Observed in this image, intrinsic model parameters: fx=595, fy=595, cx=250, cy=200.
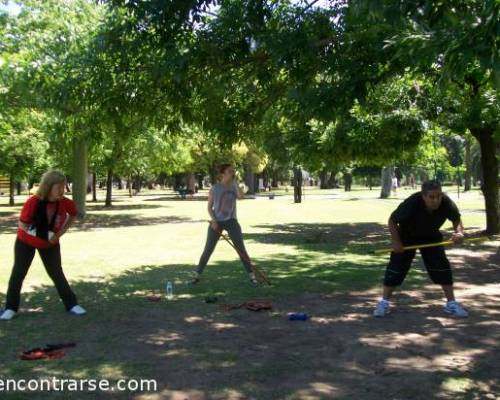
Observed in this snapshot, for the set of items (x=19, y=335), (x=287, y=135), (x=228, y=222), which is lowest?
(x=19, y=335)

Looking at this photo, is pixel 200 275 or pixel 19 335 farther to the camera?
pixel 200 275

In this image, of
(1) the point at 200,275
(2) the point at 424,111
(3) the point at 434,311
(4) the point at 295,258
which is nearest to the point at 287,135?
(2) the point at 424,111

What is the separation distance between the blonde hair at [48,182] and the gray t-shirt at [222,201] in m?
2.76

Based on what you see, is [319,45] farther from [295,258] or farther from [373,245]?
[373,245]

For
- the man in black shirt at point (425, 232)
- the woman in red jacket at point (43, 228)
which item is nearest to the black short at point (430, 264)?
the man in black shirt at point (425, 232)

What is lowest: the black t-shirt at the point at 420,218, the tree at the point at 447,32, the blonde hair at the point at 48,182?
the black t-shirt at the point at 420,218

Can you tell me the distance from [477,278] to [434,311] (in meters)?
2.75

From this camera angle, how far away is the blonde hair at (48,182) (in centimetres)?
651

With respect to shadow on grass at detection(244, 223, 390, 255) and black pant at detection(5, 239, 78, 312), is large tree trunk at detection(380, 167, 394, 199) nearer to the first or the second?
shadow on grass at detection(244, 223, 390, 255)

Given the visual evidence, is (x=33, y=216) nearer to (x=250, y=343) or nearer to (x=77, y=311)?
(x=77, y=311)

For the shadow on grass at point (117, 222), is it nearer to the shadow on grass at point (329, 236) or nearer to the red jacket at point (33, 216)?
the shadow on grass at point (329, 236)

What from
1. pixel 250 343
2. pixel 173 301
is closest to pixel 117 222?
pixel 173 301

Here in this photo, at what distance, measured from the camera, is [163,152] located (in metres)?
31.4

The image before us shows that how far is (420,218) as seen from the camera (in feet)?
21.1
